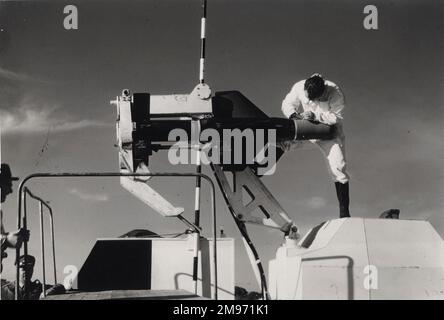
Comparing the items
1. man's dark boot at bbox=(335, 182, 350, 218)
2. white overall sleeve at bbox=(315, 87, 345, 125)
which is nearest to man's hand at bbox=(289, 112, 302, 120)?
white overall sleeve at bbox=(315, 87, 345, 125)

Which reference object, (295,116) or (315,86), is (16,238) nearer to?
(295,116)

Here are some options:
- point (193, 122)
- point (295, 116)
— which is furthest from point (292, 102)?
point (193, 122)

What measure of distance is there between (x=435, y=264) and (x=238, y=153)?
221 centimetres

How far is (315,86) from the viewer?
616 cm

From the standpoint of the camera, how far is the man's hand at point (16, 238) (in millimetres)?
4660

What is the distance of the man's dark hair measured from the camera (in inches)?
243

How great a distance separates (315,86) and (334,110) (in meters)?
0.37

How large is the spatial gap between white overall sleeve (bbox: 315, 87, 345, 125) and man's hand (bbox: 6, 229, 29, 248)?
3.18m

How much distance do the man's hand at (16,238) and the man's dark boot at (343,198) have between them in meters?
3.16

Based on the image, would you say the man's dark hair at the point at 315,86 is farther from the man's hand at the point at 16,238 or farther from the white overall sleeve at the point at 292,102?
the man's hand at the point at 16,238

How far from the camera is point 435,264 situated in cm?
554

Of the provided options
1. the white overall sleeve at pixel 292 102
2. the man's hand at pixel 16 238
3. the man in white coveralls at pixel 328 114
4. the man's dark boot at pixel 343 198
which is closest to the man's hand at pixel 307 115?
the man in white coveralls at pixel 328 114
